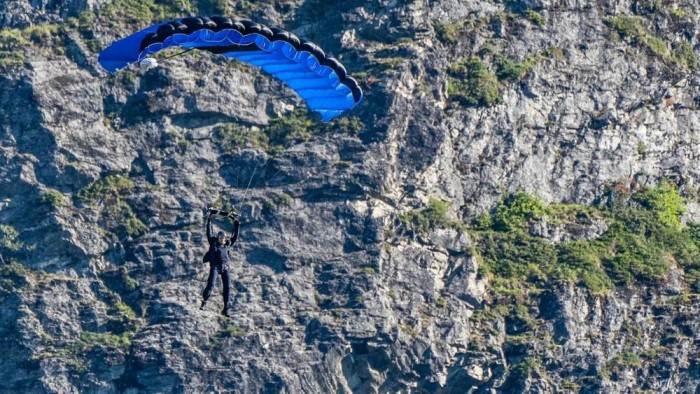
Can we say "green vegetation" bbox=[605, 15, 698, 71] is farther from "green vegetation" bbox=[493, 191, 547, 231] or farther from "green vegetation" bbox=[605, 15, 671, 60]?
"green vegetation" bbox=[493, 191, 547, 231]

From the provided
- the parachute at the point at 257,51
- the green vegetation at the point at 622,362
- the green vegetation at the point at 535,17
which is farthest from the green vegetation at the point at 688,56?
the parachute at the point at 257,51

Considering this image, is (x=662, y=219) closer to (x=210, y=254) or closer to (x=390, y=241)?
(x=390, y=241)

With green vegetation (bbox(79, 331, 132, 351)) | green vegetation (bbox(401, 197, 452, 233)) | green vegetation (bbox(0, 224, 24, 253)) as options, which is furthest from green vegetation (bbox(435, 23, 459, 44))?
green vegetation (bbox(0, 224, 24, 253))

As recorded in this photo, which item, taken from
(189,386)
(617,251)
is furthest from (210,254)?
(617,251)

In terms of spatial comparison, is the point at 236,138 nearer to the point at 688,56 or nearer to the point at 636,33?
the point at 636,33

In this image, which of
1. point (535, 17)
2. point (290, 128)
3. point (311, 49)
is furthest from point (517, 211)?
point (311, 49)
